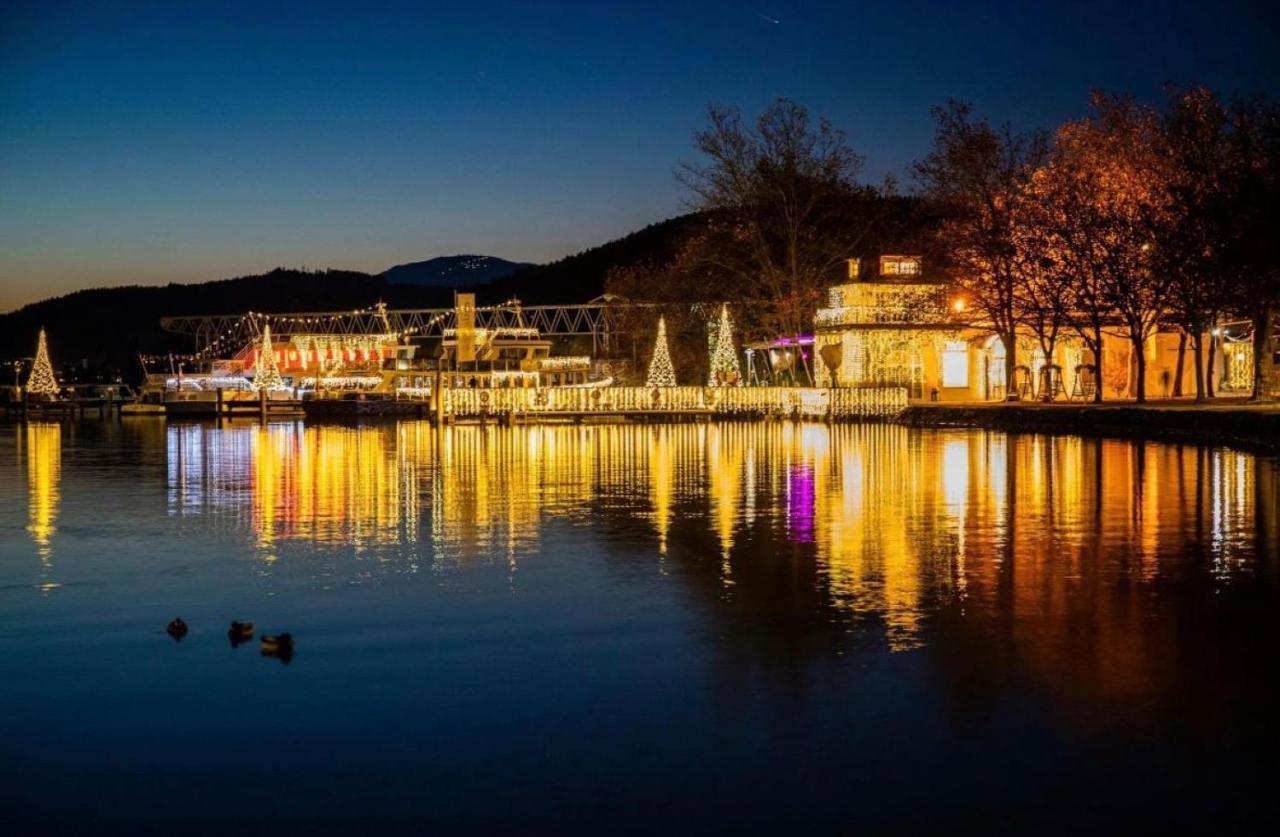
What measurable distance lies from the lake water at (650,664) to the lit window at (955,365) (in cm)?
3801

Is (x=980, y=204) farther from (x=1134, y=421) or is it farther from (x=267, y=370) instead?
(x=267, y=370)

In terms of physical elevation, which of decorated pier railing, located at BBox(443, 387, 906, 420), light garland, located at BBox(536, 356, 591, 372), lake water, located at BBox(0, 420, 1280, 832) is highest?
light garland, located at BBox(536, 356, 591, 372)

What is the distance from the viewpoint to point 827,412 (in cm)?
5372

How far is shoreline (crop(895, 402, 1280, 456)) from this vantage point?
32719 millimetres

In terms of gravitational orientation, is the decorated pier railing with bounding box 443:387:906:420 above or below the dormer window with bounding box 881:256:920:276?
below

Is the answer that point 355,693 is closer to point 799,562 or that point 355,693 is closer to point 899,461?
point 799,562

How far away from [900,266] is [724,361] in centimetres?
798

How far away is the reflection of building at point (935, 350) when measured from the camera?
5691 cm

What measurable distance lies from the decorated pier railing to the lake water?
112 feet

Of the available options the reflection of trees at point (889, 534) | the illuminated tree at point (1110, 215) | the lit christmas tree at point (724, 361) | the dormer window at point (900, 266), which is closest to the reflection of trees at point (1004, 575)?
the reflection of trees at point (889, 534)

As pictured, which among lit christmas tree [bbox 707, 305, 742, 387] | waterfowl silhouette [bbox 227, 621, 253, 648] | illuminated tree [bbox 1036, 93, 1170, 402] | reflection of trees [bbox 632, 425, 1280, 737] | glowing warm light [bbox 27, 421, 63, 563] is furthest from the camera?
lit christmas tree [bbox 707, 305, 742, 387]

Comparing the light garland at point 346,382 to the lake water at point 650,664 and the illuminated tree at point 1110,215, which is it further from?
the lake water at point 650,664

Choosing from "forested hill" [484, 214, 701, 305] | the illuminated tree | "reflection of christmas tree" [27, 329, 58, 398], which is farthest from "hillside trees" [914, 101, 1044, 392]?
"forested hill" [484, 214, 701, 305]

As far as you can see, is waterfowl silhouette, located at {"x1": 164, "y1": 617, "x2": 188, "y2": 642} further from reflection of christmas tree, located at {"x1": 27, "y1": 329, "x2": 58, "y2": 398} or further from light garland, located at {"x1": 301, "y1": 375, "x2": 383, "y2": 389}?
reflection of christmas tree, located at {"x1": 27, "y1": 329, "x2": 58, "y2": 398}
